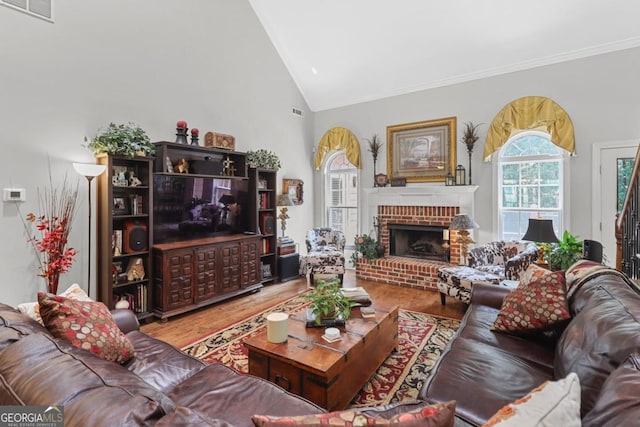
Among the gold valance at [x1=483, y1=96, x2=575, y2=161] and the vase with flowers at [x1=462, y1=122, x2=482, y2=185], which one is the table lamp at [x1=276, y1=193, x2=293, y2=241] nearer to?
the vase with flowers at [x1=462, y1=122, x2=482, y2=185]

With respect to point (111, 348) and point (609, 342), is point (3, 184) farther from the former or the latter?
point (609, 342)

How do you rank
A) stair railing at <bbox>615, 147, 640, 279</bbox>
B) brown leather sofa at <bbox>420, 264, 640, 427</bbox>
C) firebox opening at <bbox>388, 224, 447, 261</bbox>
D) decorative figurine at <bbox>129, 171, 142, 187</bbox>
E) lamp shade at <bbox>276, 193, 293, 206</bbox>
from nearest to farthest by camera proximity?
1. brown leather sofa at <bbox>420, 264, 640, 427</bbox>
2. stair railing at <bbox>615, 147, 640, 279</bbox>
3. decorative figurine at <bbox>129, 171, 142, 187</bbox>
4. firebox opening at <bbox>388, 224, 447, 261</bbox>
5. lamp shade at <bbox>276, 193, 293, 206</bbox>

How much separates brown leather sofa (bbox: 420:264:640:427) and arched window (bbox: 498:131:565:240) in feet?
9.18

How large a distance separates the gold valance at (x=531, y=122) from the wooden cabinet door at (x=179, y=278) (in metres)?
4.40

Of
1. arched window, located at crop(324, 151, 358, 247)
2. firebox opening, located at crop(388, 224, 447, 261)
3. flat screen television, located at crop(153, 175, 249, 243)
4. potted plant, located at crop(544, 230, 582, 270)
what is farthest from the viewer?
arched window, located at crop(324, 151, 358, 247)

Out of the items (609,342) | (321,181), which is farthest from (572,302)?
(321,181)

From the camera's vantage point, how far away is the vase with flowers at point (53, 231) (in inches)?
122

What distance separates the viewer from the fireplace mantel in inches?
194

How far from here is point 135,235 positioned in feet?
11.7

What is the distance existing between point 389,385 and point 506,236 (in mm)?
3469

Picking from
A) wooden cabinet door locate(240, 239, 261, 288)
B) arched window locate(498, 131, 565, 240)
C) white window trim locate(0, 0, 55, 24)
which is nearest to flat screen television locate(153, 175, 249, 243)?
wooden cabinet door locate(240, 239, 261, 288)

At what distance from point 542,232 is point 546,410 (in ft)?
10.5

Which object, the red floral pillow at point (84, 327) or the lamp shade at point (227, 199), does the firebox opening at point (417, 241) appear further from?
the red floral pillow at point (84, 327)

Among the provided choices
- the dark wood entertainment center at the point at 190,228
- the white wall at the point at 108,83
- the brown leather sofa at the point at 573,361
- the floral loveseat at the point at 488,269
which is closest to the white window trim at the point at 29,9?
the white wall at the point at 108,83
